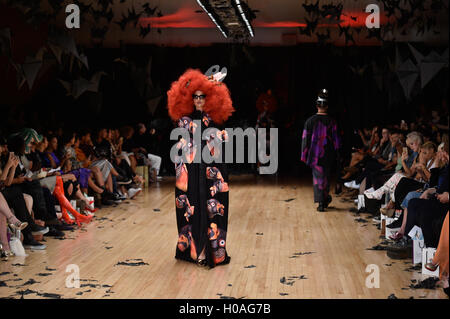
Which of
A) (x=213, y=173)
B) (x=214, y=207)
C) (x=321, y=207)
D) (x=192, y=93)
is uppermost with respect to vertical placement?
(x=192, y=93)

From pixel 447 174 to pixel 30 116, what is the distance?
25.0 feet

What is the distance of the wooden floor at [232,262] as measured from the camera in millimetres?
3881

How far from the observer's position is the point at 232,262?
4699mm

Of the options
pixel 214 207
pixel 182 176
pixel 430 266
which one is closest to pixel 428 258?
pixel 430 266

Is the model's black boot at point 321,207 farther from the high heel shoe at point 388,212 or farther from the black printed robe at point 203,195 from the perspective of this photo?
the black printed robe at point 203,195

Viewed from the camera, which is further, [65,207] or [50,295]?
[65,207]

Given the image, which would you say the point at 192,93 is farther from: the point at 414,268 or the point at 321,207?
the point at 321,207

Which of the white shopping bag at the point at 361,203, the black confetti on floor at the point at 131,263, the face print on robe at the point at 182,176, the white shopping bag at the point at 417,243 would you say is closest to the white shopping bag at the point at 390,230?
the white shopping bag at the point at 417,243

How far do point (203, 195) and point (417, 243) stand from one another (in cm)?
171

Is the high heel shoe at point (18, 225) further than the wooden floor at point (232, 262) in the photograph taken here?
Yes

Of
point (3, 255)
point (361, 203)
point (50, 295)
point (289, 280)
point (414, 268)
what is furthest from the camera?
point (361, 203)

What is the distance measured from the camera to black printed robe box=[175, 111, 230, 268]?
448cm

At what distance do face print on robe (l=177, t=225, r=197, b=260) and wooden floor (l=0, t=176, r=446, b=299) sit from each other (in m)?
0.12

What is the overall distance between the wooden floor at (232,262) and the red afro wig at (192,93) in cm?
A: 122
